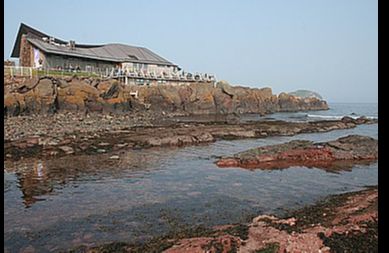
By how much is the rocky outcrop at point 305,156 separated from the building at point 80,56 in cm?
4100

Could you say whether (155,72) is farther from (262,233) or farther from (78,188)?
(262,233)

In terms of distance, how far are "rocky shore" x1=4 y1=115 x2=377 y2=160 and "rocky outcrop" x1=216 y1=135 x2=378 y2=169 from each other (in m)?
7.47

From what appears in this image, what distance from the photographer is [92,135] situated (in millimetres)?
26719

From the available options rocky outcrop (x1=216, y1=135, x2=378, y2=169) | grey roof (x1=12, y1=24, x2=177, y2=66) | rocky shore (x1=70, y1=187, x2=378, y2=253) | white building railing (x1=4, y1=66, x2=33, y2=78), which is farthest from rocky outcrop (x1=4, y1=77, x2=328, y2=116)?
rocky shore (x1=70, y1=187, x2=378, y2=253)

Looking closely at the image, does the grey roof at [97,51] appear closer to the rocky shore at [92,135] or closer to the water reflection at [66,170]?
the rocky shore at [92,135]

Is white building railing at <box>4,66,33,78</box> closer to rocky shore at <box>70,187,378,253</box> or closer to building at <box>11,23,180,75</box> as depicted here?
building at <box>11,23,180,75</box>

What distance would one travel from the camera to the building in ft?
170

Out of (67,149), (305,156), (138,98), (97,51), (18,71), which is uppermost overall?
(97,51)

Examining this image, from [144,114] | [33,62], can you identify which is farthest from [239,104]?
[33,62]

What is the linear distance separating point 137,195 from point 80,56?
4767cm

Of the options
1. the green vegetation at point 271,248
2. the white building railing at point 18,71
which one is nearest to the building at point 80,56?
the white building railing at point 18,71

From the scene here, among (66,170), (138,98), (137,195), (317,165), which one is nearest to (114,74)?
(138,98)

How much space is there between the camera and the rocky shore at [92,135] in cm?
2149

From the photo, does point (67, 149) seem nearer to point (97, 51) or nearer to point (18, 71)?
point (18, 71)
